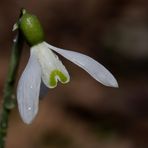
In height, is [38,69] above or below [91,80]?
below

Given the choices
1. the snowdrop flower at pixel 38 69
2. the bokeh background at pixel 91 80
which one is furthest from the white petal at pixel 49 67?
the bokeh background at pixel 91 80

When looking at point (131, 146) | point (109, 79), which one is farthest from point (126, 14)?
point (109, 79)

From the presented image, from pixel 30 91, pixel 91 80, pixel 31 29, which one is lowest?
pixel 30 91

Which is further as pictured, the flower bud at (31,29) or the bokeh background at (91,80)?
the bokeh background at (91,80)

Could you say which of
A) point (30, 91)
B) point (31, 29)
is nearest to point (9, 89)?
point (30, 91)

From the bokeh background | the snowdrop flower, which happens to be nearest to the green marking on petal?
the snowdrop flower

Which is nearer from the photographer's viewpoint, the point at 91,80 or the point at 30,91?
the point at 30,91

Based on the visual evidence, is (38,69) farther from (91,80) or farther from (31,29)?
(91,80)

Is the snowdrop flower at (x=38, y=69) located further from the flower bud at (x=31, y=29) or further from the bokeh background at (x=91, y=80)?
the bokeh background at (x=91, y=80)
